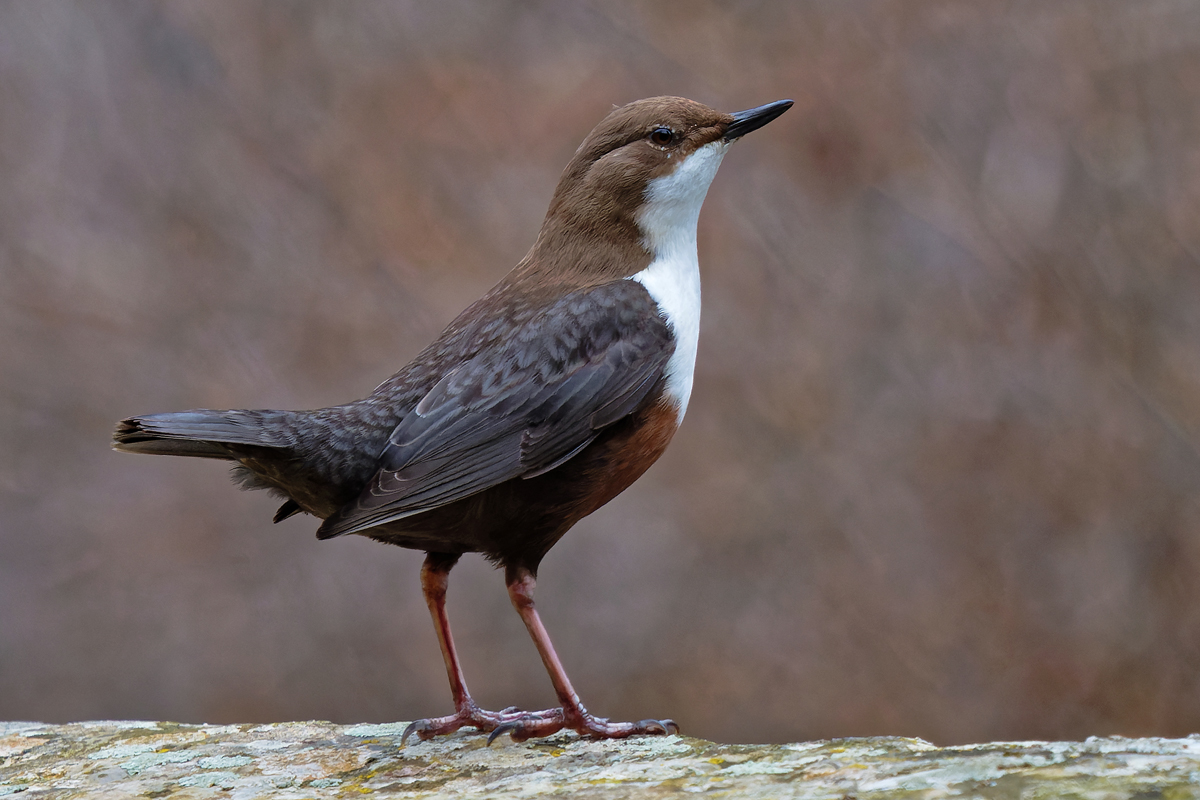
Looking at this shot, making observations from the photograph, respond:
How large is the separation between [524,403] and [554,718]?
759 mm

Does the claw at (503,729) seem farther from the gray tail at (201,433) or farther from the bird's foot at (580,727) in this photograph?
the gray tail at (201,433)

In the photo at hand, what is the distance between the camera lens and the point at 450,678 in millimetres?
2619

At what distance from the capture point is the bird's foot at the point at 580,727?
7.60 ft

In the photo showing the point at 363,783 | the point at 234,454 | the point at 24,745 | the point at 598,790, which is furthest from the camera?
the point at 24,745

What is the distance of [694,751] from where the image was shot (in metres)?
2.14

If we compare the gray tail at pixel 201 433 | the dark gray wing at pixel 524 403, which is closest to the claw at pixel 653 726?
the dark gray wing at pixel 524 403

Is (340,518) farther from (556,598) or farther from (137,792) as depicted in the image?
(556,598)

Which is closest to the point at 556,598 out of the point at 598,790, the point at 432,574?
the point at 432,574

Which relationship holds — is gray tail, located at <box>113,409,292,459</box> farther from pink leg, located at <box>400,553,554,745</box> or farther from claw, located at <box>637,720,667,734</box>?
claw, located at <box>637,720,667,734</box>

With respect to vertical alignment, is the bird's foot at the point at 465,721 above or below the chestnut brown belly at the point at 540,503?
below

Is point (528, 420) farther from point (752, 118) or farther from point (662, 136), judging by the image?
point (752, 118)

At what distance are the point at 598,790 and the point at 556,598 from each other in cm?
291

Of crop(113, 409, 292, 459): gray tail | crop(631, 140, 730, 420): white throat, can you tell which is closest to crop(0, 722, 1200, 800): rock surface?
crop(113, 409, 292, 459): gray tail

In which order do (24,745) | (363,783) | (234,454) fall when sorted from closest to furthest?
(363,783)
(234,454)
(24,745)
